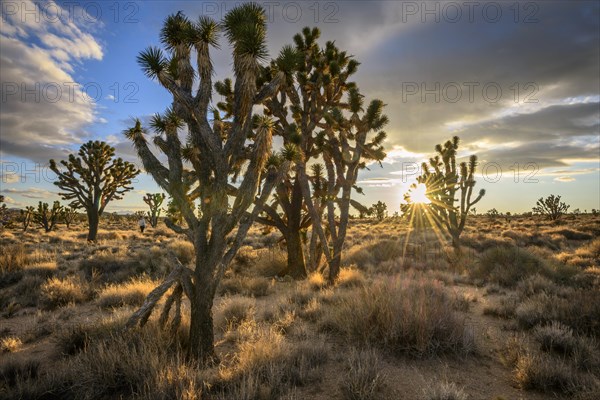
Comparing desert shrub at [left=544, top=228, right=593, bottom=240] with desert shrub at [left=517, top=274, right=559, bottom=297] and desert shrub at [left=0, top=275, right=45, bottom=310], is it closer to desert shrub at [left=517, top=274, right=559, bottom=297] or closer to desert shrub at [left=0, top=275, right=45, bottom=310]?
desert shrub at [left=517, top=274, right=559, bottom=297]

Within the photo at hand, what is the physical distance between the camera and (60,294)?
9359mm

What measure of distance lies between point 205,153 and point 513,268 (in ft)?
41.1

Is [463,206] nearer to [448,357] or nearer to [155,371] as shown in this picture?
[448,357]

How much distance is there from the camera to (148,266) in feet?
47.0

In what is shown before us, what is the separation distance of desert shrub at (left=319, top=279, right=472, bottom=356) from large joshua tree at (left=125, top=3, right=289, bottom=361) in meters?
→ 2.68

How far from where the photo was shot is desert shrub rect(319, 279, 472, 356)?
5.48 m

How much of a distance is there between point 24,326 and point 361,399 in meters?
8.25

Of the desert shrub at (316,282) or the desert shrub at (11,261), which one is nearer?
the desert shrub at (316,282)

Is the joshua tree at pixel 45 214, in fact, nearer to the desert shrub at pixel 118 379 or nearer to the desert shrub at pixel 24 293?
the desert shrub at pixel 24 293

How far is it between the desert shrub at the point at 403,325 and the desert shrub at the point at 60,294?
26.2 ft

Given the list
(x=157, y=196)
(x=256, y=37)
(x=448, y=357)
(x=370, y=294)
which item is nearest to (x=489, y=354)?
(x=448, y=357)

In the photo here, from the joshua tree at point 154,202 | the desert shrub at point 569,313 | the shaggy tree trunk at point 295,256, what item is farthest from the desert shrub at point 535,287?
the joshua tree at point 154,202

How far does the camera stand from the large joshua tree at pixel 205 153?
18.0 ft

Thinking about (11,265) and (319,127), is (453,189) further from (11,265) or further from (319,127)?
(11,265)
